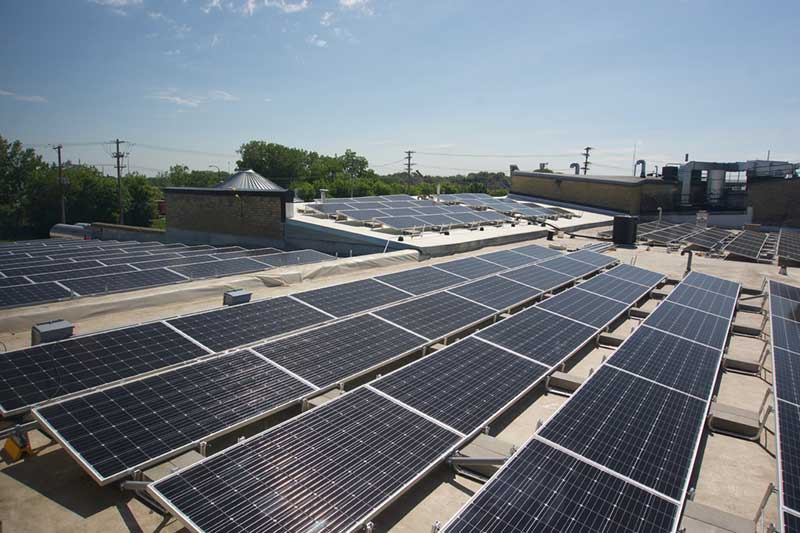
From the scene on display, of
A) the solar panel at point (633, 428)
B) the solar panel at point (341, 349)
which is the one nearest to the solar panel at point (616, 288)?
the solar panel at point (633, 428)

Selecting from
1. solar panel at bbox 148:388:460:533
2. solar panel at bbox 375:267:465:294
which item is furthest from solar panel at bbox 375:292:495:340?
solar panel at bbox 148:388:460:533

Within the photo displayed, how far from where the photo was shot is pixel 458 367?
33.1 ft

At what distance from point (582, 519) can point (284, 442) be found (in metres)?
4.39

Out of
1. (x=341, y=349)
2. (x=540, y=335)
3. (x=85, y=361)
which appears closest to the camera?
(x=85, y=361)

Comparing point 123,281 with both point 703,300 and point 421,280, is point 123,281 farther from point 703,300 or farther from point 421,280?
point 703,300

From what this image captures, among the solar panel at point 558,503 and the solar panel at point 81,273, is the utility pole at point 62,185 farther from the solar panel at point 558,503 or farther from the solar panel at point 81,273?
the solar panel at point 558,503

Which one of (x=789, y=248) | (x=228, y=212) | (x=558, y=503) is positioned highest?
(x=228, y=212)

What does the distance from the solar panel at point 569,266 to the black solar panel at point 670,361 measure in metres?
8.10

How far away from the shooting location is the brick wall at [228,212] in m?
30.3

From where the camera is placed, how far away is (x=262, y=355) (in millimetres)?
10055

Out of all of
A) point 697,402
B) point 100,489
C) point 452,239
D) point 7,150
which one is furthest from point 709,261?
point 7,150

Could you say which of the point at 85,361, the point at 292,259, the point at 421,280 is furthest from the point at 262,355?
the point at 292,259

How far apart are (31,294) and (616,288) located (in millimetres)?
20959

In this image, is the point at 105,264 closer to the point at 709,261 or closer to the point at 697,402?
the point at 697,402
